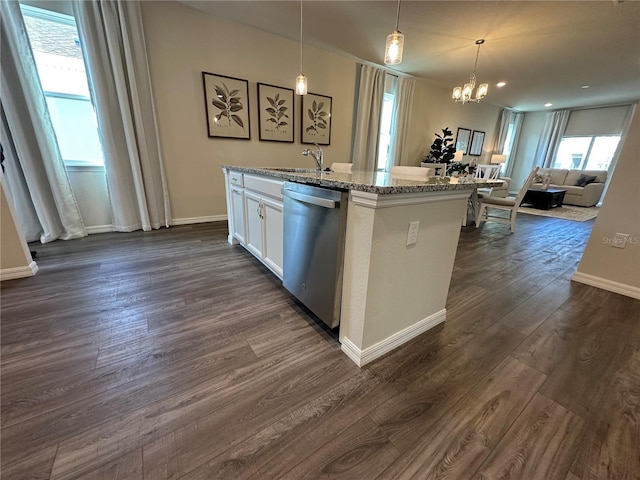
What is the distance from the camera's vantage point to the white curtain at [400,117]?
5.26 meters

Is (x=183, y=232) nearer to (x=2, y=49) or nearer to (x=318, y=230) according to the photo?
(x=2, y=49)

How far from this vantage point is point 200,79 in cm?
340

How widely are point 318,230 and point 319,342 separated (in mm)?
662

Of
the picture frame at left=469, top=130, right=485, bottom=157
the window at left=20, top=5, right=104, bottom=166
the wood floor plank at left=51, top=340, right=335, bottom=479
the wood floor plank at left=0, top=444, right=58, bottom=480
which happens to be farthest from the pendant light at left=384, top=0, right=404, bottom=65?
the picture frame at left=469, top=130, right=485, bottom=157

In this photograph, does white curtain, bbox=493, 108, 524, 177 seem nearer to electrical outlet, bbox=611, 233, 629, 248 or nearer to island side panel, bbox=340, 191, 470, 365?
electrical outlet, bbox=611, 233, 629, 248

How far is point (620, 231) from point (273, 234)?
9.57ft

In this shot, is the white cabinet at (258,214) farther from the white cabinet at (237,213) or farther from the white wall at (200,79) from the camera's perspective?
the white wall at (200,79)

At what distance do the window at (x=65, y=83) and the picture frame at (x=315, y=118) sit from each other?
9.03 ft

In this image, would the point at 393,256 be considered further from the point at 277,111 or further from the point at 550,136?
the point at 550,136

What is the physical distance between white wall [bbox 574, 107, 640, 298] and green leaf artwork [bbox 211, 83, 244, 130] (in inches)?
162

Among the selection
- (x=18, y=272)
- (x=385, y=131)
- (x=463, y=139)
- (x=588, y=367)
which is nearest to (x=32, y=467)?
(x=18, y=272)

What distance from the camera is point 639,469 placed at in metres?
0.90

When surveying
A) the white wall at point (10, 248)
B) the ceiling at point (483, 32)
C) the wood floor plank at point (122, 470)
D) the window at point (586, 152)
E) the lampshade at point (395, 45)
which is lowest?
the wood floor plank at point (122, 470)

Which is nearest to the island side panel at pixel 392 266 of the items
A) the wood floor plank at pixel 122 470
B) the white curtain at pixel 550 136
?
the wood floor plank at pixel 122 470
